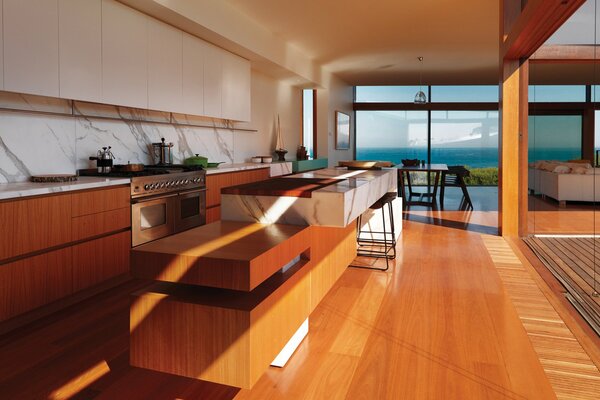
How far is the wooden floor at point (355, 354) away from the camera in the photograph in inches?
80.3

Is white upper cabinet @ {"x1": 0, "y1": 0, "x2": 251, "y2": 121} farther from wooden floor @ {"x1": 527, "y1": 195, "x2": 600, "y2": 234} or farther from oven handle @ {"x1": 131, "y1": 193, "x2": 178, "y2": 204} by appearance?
wooden floor @ {"x1": 527, "y1": 195, "x2": 600, "y2": 234}

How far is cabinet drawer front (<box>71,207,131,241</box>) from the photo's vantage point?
313cm

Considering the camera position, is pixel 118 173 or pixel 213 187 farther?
pixel 213 187

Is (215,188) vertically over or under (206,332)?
over

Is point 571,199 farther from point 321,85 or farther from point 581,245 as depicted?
point 321,85

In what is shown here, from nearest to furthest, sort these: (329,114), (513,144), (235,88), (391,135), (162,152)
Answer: (162,152)
(513,144)
(235,88)
(329,114)
(391,135)

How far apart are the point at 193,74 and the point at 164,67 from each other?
520mm

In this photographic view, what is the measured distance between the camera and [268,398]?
1.98 m

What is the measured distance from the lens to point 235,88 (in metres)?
5.88

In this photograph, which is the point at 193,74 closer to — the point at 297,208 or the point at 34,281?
the point at 34,281

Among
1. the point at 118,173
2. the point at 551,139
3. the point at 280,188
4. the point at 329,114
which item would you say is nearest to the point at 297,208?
the point at 280,188

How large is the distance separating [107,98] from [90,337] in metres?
1.98

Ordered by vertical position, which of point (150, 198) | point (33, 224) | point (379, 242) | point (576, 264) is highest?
point (150, 198)

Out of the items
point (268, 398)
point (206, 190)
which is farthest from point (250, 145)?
point (268, 398)
